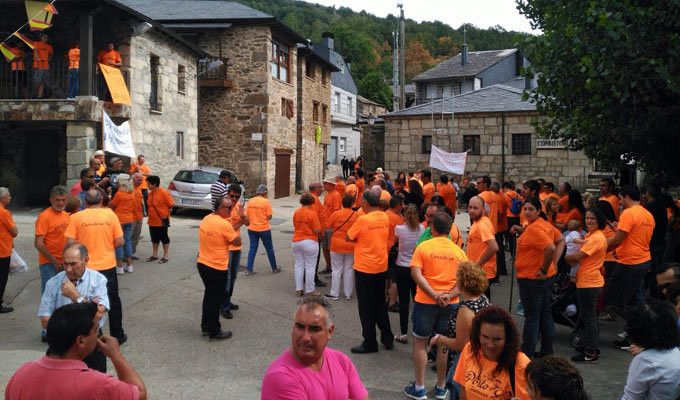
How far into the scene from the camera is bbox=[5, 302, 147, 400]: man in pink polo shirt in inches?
106

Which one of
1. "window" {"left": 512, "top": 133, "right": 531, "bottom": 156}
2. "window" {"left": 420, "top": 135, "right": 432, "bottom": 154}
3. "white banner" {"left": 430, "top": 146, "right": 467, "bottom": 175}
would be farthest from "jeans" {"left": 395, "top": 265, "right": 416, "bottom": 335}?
"window" {"left": 420, "top": 135, "right": 432, "bottom": 154}

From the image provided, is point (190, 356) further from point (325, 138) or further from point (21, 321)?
point (325, 138)

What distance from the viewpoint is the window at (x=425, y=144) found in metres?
27.5

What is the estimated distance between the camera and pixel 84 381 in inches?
108

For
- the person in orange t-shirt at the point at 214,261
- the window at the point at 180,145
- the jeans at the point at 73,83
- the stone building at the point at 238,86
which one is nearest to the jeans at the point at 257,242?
the person in orange t-shirt at the point at 214,261

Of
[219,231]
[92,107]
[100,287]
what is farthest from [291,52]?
[100,287]

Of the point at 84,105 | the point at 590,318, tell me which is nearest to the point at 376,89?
the point at 84,105

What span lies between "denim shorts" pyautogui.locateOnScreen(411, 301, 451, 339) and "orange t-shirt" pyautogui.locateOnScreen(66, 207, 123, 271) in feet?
11.2

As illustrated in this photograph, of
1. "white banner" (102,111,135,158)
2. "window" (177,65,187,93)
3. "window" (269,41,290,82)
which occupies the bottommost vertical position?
"white banner" (102,111,135,158)

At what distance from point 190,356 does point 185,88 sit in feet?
56.0

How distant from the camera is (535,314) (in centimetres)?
616

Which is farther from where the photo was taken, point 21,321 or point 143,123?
point 143,123

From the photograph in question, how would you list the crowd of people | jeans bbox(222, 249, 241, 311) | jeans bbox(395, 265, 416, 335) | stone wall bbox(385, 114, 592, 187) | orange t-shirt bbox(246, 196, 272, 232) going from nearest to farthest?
the crowd of people → jeans bbox(395, 265, 416, 335) → jeans bbox(222, 249, 241, 311) → orange t-shirt bbox(246, 196, 272, 232) → stone wall bbox(385, 114, 592, 187)

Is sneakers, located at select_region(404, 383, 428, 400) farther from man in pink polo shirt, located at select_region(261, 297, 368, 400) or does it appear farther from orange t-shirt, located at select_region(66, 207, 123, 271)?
orange t-shirt, located at select_region(66, 207, 123, 271)
